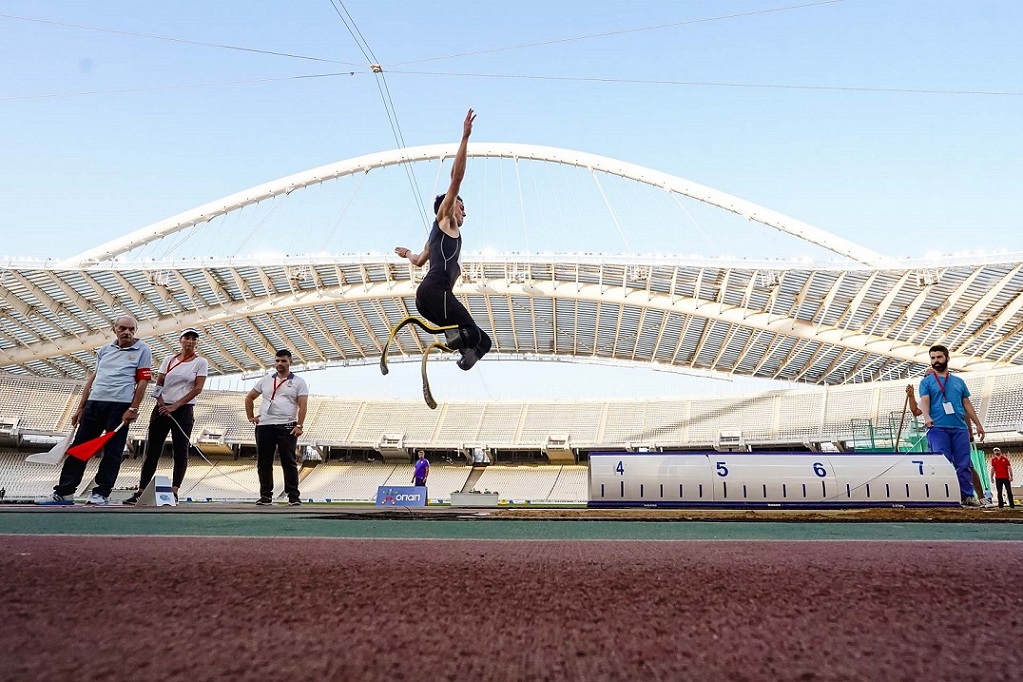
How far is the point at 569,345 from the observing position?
125 feet

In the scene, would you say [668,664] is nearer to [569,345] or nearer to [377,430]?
[569,345]

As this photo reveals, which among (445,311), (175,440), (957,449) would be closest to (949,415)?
(957,449)

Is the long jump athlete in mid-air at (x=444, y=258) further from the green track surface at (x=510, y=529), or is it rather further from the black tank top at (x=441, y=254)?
the green track surface at (x=510, y=529)

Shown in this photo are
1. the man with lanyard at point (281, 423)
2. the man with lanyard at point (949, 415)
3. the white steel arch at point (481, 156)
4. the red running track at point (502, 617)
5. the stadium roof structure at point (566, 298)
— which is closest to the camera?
the red running track at point (502, 617)

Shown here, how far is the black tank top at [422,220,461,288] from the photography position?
705cm

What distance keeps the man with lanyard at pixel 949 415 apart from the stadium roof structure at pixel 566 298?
722 inches

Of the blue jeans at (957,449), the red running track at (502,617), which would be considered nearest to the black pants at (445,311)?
Answer: the red running track at (502,617)

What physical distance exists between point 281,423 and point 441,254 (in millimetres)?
3218

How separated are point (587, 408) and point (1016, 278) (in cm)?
2378

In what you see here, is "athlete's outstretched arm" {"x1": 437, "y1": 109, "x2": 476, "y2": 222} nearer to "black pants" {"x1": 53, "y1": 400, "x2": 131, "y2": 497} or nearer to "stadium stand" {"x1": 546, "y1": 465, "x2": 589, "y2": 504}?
"black pants" {"x1": 53, "y1": 400, "x2": 131, "y2": 497}

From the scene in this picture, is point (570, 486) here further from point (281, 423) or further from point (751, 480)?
point (281, 423)

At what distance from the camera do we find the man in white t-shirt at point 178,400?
789 cm

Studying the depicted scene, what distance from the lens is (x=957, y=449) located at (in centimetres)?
849

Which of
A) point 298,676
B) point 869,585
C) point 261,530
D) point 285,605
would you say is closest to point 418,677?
point 298,676
